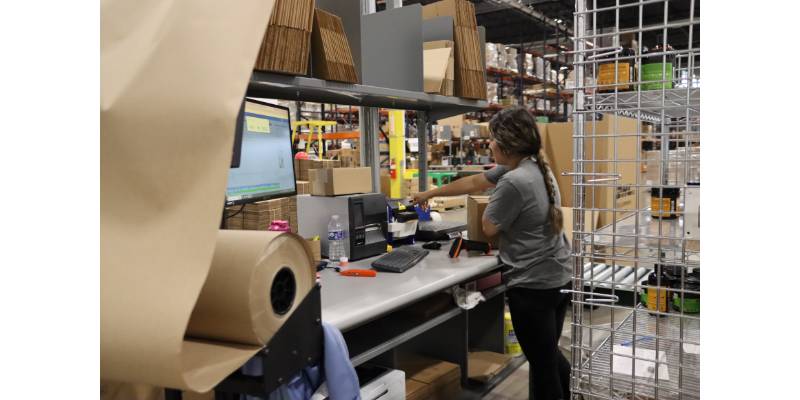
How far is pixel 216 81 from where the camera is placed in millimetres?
642

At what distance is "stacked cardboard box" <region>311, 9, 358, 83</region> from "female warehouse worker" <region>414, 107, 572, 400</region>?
2.37 ft

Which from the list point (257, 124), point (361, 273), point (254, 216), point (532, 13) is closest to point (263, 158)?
point (257, 124)

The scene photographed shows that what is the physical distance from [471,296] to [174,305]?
1842 millimetres

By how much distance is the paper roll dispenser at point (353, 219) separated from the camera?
2.21m

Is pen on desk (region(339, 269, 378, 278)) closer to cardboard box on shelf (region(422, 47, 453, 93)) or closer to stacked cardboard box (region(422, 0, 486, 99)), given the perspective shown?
cardboard box on shelf (region(422, 47, 453, 93))

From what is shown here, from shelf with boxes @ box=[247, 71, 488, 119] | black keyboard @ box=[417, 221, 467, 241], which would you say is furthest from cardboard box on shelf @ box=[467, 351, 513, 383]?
shelf with boxes @ box=[247, 71, 488, 119]

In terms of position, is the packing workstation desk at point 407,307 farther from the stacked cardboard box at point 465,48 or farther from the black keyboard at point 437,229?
the stacked cardboard box at point 465,48

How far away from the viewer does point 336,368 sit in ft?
3.38

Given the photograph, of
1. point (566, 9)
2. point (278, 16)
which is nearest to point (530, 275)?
point (278, 16)

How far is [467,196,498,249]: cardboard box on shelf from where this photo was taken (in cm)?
253

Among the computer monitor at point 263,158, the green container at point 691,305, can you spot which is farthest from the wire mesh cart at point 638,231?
the computer monitor at point 263,158

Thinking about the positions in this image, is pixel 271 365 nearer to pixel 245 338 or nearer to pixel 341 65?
pixel 245 338

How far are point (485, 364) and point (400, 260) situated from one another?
107 centimetres

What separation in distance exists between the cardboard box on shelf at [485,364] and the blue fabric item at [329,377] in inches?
71.6
